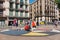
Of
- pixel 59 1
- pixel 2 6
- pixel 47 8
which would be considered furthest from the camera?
pixel 47 8

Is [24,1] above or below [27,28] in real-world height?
above

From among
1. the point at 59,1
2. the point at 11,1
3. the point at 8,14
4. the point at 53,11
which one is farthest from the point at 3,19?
the point at 53,11

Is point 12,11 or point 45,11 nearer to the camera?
point 12,11

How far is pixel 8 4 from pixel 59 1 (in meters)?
21.4

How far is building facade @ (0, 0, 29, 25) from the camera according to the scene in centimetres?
5619

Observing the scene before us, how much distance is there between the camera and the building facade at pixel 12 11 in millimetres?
56188

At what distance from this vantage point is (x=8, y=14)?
5662cm

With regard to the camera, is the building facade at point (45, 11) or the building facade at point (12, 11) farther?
the building facade at point (45, 11)

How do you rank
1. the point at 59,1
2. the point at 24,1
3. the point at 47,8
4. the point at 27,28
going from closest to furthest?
the point at 27,28, the point at 59,1, the point at 24,1, the point at 47,8

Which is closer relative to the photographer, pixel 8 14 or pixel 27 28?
pixel 27 28

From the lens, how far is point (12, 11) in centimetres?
5784

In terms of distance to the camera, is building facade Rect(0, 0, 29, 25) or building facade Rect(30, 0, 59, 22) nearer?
→ building facade Rect(0, 0, 29, 25)

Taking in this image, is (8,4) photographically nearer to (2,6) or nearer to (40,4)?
(2,6)

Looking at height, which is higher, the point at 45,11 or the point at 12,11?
the point at 45,11
